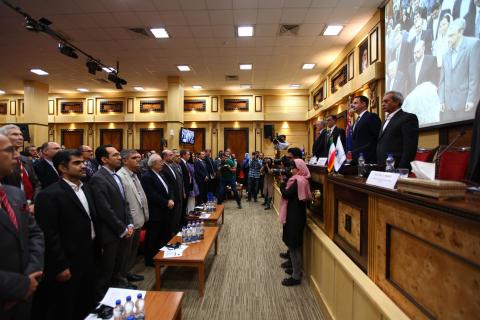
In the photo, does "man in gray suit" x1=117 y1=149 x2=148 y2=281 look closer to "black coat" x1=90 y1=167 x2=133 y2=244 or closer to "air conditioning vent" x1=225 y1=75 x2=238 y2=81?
"black coat" x1=90 y1=167 x2=133 y2=244

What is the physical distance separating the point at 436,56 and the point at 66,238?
4.41m

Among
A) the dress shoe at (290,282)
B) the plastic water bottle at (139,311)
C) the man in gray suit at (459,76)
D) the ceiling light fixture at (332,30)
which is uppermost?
the ceiling light fixture at (332,30)

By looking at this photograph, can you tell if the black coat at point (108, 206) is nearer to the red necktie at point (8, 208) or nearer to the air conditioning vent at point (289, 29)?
the red necktie at point (8, 208)

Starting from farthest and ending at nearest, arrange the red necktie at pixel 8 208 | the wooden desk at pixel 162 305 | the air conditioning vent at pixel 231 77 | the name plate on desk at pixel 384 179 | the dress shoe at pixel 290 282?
the air conditioning vent at pixel 231 77
the dress shoe at pixel 290 282
the wooden desk at pixel 162 305
the name plate on desk at pixel 384 179
the red necktie at pixel 8 208

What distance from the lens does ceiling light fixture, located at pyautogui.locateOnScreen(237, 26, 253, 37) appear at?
589 centimetres

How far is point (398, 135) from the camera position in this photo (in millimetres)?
2256

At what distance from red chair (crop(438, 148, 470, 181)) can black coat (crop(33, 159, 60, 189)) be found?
3.93 m

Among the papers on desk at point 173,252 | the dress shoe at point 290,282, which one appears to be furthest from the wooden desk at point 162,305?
the dress shoe at point 290,282

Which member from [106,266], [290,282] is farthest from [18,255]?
[290,282]

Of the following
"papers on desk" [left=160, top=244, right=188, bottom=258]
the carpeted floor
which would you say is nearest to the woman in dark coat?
the carpeted floor

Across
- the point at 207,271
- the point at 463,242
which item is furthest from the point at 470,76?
the point at 207,271

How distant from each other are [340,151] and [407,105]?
8.34 feet

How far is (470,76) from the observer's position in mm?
2902

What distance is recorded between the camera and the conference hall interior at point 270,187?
1.38 m
